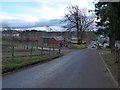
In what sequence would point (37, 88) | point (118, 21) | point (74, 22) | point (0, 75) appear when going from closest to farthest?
1. point (37, 88)
2. point (0, 75)
3. point (118, 21)
4. point (74, 22)

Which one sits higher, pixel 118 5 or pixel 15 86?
pixel 118 5

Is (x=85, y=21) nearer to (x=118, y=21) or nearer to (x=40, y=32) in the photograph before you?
(x=40, y=32)

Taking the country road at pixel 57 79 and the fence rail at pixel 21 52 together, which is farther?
the fence rail at pixel 21 52

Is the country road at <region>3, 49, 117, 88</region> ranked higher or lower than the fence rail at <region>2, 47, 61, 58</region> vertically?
higher

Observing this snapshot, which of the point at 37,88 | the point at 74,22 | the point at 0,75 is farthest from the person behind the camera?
the point at 74,22

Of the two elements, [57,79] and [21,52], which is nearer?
[57,79]

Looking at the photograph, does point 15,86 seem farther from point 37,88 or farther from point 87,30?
point 87,30

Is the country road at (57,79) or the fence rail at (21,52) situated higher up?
the country road at (57,79)

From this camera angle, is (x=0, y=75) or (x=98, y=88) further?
(x=0, y=75)

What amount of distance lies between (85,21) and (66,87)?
4078 inches

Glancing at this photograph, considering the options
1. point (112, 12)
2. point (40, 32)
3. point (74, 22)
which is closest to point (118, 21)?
point (112, 12)

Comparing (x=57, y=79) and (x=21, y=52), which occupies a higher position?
(x=57, y=79)

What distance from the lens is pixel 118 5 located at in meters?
17.6

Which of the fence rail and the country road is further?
the fence rail
